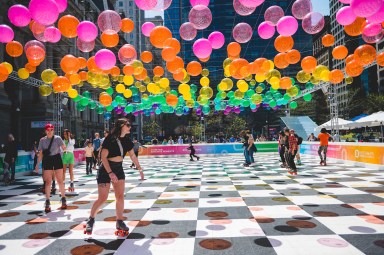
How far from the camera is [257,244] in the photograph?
3627mm

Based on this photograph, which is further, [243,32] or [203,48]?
[203,48]

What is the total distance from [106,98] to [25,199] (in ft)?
20.9

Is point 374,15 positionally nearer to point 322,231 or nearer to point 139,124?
point 322,231

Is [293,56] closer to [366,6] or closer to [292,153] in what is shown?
[292,153]

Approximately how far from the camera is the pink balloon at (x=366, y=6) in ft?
17.8

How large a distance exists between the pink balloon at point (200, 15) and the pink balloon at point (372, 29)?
3.86 meters

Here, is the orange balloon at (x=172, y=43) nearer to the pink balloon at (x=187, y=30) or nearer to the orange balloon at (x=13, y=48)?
the pink balloon at (x=187, y=30)

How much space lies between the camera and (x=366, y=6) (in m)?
5.43

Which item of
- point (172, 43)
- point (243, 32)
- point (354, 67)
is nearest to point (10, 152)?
point (172, 43)

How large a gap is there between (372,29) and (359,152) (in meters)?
7.28

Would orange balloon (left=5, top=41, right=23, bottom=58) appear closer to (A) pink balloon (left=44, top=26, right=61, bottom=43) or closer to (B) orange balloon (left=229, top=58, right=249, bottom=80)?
(A) pink balloon (left=44, top=26, right=61, bottom=43)

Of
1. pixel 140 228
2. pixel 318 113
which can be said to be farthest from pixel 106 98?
pixel 318 113

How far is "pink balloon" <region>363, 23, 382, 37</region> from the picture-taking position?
684 centimetres

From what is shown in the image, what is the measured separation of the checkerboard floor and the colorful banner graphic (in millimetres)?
3937
